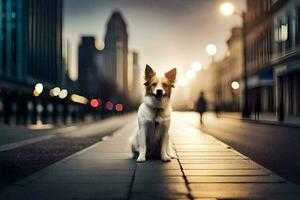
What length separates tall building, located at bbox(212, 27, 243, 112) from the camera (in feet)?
265

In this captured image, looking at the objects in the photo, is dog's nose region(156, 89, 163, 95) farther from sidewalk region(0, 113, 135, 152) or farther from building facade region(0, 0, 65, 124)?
building facade region(0, 0, 65, 124)

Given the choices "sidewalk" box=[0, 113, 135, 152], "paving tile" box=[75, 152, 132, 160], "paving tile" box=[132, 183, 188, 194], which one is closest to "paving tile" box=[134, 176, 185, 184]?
"paving tile" box=[132, 183, 188, 194]

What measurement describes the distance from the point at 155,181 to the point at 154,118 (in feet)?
6.62

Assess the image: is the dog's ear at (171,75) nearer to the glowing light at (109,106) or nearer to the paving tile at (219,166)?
the paving tile at (219,166)

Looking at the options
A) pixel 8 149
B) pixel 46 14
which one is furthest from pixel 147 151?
pixel 46 14

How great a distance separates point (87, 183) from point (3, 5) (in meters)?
91.8

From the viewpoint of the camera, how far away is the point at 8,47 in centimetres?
9544

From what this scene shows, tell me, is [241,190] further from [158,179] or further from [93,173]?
[93,173]

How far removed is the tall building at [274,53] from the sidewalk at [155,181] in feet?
83.5

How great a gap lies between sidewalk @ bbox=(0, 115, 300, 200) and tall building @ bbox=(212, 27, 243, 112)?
67935mm

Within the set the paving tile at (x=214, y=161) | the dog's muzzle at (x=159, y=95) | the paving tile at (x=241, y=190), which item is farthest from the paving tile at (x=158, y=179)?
the paving tile at (x=214, y=161)

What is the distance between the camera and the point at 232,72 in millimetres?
92062

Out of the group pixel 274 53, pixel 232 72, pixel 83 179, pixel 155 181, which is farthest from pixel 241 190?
pixel 232 72

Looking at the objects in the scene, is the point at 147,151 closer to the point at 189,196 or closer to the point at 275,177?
the point at 275,177
